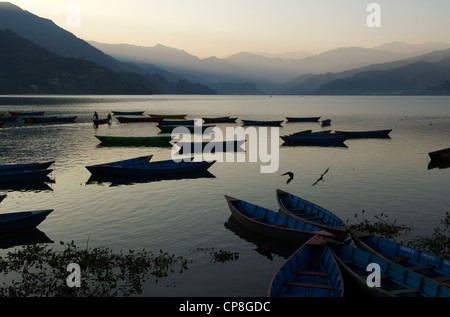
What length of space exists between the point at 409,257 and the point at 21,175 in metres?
32.2

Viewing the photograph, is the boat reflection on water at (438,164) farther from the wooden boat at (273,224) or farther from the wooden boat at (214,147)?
the wooden boat at (273,224)

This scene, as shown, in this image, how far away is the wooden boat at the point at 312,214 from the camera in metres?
19.0

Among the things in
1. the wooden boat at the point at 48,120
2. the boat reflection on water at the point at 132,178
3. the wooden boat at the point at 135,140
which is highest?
the wooden boat at the point at 48,120

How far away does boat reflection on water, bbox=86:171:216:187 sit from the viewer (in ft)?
115

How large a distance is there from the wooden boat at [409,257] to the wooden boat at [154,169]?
22.1m

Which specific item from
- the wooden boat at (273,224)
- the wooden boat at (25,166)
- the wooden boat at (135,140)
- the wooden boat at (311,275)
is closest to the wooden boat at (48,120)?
the wooden boat at (135,140)

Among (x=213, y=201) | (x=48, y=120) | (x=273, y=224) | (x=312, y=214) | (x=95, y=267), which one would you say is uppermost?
(x=48, y=120)

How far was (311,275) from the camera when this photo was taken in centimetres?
1550

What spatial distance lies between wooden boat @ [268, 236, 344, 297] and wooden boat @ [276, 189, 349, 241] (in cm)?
197

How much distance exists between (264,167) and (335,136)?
22.9 m

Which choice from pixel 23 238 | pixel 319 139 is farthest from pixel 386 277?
pixel 319 139

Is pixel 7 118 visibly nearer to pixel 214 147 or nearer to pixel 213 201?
pixel 214 147

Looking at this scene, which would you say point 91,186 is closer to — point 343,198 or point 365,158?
point 343,198

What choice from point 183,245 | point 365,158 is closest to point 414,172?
A: point 365,158
